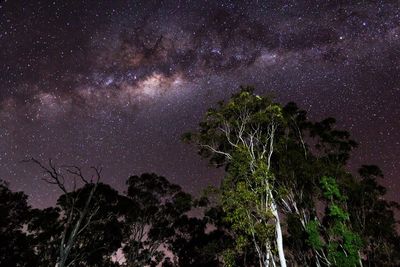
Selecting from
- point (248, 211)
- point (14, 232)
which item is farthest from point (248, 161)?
point (14, 232)

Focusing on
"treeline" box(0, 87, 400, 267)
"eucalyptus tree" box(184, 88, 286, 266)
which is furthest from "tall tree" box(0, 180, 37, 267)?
"eucalyptus tree" box(184, 88, 286, 266)

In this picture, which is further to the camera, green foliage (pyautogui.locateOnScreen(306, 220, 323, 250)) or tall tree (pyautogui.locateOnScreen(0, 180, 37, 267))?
tall tree (pyautogui.locateOnScreen(0, 180, 37, 267))

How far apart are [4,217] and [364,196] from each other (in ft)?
98.1

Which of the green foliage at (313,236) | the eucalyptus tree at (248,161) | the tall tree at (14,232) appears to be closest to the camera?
the eucalyptus tree at (248,161)

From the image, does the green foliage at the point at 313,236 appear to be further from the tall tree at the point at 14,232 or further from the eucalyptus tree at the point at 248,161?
the tall tree at the point at 14,232

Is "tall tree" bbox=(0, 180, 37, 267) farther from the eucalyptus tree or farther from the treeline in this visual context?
the eucalyptus tree

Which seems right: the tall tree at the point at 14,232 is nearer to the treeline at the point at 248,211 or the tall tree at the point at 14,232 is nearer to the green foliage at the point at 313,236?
the treeline at the point at 248,211

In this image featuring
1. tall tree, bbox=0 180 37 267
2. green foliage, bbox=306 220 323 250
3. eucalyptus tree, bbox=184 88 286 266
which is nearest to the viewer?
eucalyptus tree, bbox=184 88 286 266

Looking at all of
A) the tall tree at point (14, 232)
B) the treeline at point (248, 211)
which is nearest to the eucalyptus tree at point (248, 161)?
the treeline at point (248, 211)

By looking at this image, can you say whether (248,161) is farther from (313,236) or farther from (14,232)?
(14,232)

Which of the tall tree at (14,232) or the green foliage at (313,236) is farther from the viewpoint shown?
the tall tree at (14,232)

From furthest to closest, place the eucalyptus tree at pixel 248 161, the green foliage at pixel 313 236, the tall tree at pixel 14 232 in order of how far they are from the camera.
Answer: the tall tree at pixel 14 232 → the green foliage at pixel 313 236 → the eucalyptus tree at pixel 248 161

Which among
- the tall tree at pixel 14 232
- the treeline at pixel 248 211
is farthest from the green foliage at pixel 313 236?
the tall tree at pixel 14 232

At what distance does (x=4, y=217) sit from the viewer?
30203 millimetres
